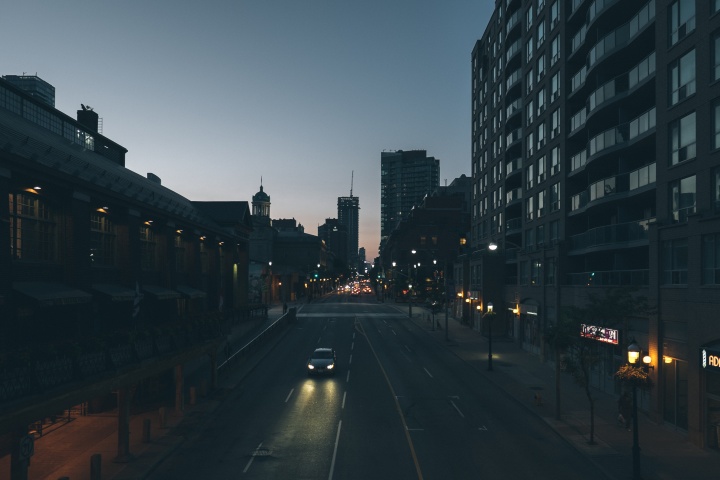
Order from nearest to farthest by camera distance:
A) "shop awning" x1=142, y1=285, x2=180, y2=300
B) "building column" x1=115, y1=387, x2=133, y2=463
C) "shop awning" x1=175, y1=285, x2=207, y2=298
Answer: "building column" x1=115, y1=387, x2=133, y2=463 < "shop awning" x1=142, y1=285, x2=180, y2=300 < "shop awning" x1=175, y1=285, x2=207, y2=298

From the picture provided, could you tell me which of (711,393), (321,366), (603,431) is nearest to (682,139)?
(711,393)

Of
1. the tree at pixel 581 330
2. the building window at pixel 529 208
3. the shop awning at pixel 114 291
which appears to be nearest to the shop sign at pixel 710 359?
the tree at pixel 581 330

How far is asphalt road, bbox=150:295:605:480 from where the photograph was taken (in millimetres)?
20875

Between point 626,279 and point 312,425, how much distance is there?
1990 centimetres

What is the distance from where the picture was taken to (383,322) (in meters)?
81.5

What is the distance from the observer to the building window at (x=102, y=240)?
1298 inches

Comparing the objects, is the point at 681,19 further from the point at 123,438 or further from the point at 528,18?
the point at 528,18

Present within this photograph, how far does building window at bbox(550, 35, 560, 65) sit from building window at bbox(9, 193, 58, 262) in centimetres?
3851

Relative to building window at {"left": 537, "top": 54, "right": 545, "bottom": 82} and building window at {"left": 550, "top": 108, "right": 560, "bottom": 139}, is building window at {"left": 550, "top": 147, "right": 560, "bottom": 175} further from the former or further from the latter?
building window at {"left": 537, "top": 54, "right": 545, "bottom": 82}

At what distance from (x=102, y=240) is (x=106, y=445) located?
12.9 metres

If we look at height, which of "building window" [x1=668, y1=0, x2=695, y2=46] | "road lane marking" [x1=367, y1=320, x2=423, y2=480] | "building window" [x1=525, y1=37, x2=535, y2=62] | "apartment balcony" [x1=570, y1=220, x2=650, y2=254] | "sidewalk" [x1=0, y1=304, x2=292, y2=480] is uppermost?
"building window" [x1=525, y1=37, x2=535, y2=62]

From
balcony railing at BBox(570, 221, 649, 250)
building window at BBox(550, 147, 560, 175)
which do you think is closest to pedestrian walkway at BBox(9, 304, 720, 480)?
balcony railing at BBox(570, 221, 649, 250)

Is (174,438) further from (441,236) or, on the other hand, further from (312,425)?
(441,236)

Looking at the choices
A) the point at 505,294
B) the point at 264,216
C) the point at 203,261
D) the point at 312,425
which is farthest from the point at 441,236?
the point at 312,425
